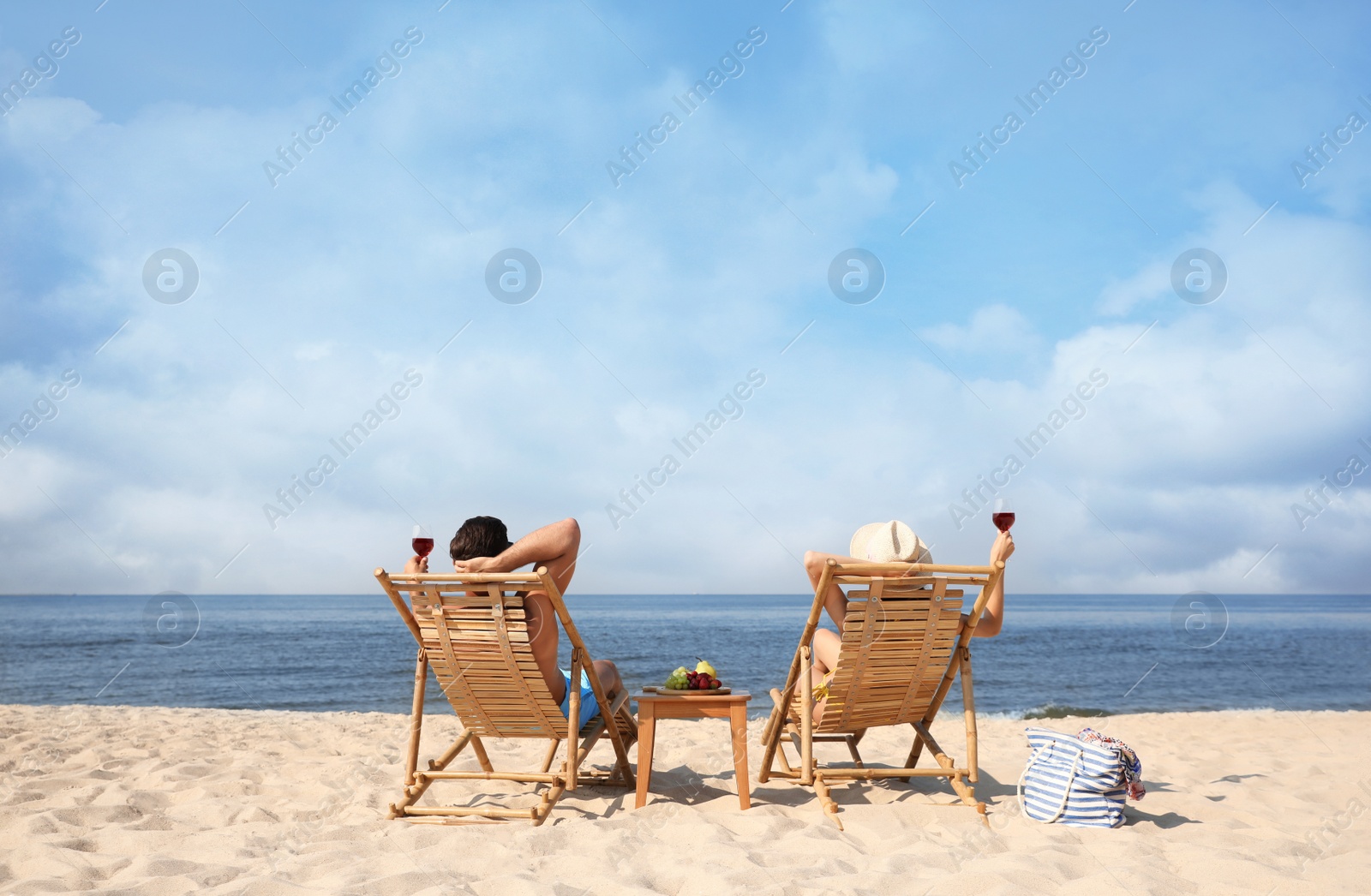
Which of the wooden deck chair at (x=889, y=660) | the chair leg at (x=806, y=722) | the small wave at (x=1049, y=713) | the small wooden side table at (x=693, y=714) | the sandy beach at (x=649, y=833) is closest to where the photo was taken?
the sandy beach at (x=649, y=833)

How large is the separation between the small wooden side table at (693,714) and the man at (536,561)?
34cm

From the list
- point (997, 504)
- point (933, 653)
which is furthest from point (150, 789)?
point (997, 504)

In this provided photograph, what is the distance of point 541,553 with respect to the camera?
12.9ft

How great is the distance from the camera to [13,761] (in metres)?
5.24

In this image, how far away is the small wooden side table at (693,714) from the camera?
13.8 ft

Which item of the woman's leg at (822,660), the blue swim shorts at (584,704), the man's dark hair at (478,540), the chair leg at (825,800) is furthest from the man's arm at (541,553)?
the chair leg at (825,800)

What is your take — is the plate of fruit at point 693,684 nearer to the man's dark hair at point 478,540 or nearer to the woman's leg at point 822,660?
the woman's leg at point 822,660

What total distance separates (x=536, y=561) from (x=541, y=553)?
6 centimetres

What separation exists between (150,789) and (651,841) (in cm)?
280

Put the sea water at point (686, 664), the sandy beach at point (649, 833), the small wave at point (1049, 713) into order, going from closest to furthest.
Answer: the sandy beach at point (649, 833) → the small wave at point (1049, 713) → the sea water at point (686, 664)

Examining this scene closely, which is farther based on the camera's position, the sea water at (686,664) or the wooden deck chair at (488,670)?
the sea water at (686,664)

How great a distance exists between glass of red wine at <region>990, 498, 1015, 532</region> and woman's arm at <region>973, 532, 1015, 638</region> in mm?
49

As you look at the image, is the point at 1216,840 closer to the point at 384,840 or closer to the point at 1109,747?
the point at 1109,747

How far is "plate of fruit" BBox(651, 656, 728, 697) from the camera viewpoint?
4250 millimetres
